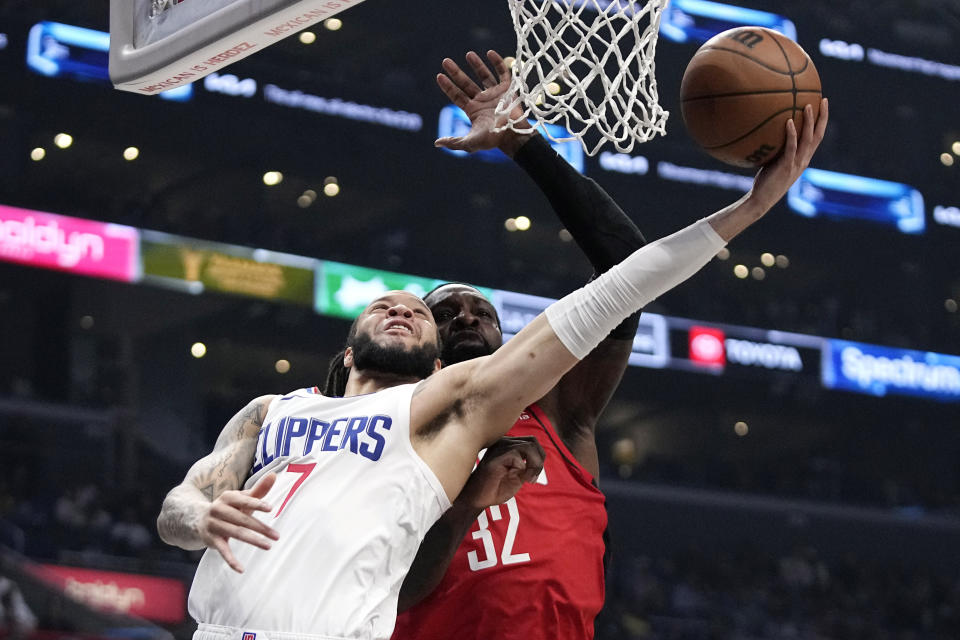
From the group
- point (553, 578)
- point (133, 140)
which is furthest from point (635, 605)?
point (553, 578)

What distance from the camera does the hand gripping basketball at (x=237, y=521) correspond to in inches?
97.3

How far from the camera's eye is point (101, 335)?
17.7 m

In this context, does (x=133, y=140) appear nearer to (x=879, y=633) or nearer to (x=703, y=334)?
(x=703, y=334)

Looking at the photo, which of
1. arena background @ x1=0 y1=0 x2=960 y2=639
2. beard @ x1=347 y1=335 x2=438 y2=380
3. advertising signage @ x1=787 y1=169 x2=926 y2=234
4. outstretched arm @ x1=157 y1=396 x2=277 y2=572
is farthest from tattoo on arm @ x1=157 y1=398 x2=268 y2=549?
advertising signage @ x1=787 y1=169 x2=926 y2=234

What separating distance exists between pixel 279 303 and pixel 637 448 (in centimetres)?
895

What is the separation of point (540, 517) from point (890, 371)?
1859 cm

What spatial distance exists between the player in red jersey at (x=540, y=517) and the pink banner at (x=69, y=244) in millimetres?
13277

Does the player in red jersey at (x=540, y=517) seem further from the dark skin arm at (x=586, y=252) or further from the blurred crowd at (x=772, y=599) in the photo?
the blurred crowd at (x=772, y=599)

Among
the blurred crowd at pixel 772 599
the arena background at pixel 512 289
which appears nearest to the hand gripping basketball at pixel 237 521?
the arena background at pixel 512 289

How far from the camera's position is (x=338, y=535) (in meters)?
2.67

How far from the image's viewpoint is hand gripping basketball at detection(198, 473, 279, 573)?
247 centimetres

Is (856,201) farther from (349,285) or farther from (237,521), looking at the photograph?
(237,521)

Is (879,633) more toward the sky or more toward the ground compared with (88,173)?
more toward the ground

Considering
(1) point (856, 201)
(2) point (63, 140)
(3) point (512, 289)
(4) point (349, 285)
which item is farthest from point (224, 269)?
(1) point (856, 201)
